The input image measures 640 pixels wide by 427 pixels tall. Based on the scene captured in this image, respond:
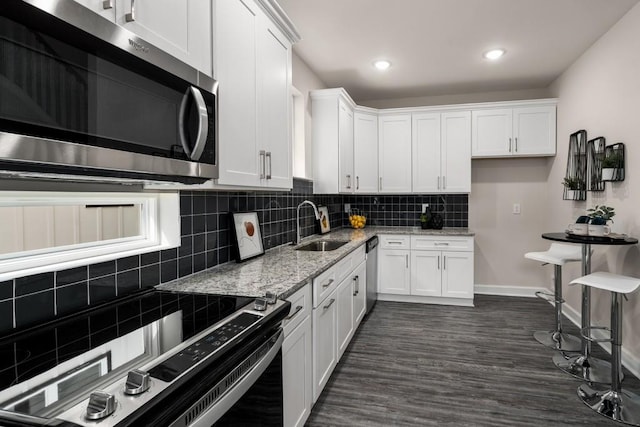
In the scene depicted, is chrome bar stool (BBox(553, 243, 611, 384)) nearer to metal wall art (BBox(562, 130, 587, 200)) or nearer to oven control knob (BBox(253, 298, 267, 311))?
metal wall art (BBox(562, 130, 587, 200))

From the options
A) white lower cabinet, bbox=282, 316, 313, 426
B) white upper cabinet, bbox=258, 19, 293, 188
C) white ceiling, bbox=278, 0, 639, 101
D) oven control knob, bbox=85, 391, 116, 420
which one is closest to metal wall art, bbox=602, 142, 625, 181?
white ceiling, bbox=278, 0, 639, 101

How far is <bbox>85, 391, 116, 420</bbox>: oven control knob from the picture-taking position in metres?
0.66

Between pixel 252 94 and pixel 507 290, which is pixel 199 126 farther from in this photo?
pixel 507 290

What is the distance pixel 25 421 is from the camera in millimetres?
629

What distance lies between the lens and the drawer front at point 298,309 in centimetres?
168

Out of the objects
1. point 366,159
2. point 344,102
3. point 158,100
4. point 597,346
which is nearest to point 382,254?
point 366,159

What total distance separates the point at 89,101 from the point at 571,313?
14.9 feet

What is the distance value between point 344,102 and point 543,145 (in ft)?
7.86

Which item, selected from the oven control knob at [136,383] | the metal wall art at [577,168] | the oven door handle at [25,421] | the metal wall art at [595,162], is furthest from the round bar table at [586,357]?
the oven door handle at [25,421]

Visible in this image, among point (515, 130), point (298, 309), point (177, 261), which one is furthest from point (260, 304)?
point (515, 130)

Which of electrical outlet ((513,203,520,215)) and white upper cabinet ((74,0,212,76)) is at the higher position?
white upper cabinet ((74,0,212,76))

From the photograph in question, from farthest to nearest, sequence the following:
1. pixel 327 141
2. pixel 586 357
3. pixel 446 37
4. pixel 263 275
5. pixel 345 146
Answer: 1. pixel 345 146
2. pixel 327 141
3. pixel 446 37
4. pixel 586 357
5. pixel 263 275

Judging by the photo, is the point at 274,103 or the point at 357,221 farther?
the point at 357,221

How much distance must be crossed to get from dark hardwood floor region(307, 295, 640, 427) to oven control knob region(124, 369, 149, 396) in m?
1.62
